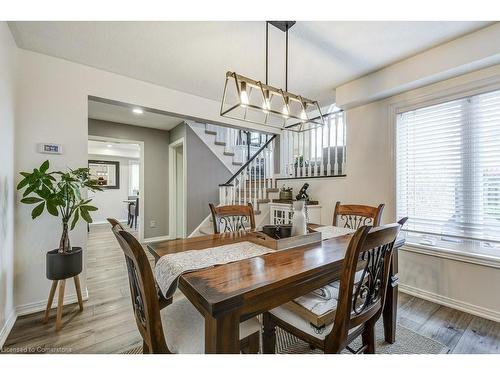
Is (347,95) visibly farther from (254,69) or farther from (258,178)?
(258,178)

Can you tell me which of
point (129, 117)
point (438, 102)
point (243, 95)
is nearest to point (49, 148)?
point (243, 95)

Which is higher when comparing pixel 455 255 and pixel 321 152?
pixel 321 152

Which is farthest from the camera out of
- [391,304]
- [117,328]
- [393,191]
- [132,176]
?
[132,176]

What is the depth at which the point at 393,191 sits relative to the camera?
2.59 m

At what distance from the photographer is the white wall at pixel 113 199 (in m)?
7.25

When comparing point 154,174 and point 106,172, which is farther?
point 106,172

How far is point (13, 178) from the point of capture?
6.42 ft

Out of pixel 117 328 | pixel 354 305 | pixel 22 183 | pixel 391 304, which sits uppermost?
pixel 22 183

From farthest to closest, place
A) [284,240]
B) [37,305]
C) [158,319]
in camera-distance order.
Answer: [37,305], [284,240], [158,319]

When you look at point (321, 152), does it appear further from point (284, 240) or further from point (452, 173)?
point (284, 240)

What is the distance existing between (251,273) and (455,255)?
87.7 inches

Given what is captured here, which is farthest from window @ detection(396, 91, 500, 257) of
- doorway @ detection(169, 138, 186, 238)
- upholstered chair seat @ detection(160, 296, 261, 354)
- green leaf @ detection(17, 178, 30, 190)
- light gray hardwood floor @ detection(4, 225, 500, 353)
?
doorway @ detection(169, 138, 186, 238)
